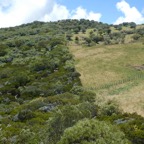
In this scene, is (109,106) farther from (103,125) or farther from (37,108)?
(103,125)

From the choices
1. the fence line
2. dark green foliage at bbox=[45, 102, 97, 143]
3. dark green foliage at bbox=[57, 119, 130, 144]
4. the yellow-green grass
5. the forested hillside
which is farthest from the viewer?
the fence line

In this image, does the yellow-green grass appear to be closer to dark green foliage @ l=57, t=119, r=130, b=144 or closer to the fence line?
the fence line

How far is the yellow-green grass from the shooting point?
5905 cm

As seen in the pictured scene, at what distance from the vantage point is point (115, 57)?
102 meters

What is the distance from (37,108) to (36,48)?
63833 millimetres

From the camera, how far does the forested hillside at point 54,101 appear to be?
1107 inches

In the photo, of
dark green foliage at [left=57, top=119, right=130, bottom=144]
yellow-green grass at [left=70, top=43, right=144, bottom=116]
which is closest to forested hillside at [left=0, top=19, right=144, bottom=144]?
dark green foliage at [left=57, top=119, right=130, bottom=144]

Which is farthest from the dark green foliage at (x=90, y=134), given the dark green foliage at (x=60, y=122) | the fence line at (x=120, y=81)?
the fence line at (x=120, y=81)

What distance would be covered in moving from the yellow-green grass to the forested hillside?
2.05 metres

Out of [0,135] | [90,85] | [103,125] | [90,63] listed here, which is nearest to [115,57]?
→ [90,63]

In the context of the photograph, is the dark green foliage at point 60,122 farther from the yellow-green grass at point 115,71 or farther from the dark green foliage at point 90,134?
the yellow-green grass at point 115,71

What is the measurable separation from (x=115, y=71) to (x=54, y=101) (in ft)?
120

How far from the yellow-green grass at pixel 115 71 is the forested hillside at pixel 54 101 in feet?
6.73

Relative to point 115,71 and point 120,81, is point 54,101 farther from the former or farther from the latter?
point 115,71
